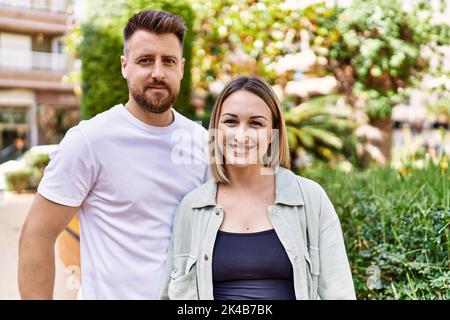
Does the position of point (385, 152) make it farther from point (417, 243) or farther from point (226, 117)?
point (226, 117)

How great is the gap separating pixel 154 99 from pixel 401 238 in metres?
1.43

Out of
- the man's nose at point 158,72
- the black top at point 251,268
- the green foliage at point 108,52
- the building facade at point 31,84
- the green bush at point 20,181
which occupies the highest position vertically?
the building facade at point 31,84

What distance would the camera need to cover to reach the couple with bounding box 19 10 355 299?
1.71 metres

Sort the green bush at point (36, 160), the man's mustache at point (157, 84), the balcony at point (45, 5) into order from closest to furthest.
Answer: the man's mustache at point (157, 84), the green bush at point (36, 160), the balcony at point (45, 5)

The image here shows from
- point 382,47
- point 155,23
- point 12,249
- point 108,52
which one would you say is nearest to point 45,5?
point 108,52

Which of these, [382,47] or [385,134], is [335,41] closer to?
[382,47]

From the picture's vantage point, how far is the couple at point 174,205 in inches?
67.3

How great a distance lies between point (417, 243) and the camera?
2506 millimetres

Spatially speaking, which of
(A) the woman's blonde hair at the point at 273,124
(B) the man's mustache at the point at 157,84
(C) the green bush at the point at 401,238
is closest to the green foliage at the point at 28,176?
→ (C) the green bush at the point at 401,238

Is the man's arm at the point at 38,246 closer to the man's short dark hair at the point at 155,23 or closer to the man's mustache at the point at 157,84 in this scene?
the man's mustache at the point at 157,84

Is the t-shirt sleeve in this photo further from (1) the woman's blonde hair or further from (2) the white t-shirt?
(1) the woman's blonde hair

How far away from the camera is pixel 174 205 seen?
1957 millimetres

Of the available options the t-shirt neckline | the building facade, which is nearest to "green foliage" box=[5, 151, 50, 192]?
the t-shirt neckline
